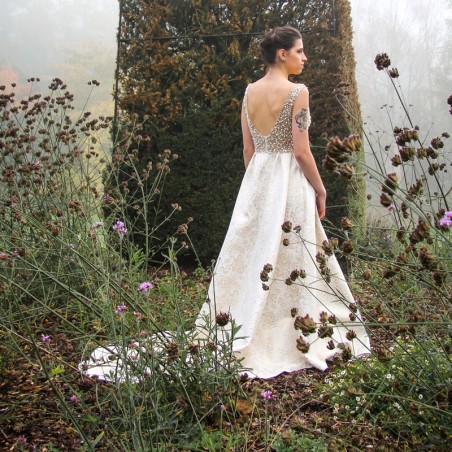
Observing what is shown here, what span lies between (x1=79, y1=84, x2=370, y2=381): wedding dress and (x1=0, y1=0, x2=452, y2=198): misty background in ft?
74.6

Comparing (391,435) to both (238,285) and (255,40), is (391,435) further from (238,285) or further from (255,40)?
(255,40)

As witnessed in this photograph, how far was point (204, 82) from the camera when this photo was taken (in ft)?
19.3

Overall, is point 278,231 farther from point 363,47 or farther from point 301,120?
point 363,47

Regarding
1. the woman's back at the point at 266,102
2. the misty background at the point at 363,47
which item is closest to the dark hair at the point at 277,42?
the woman's back at the point at 266,102

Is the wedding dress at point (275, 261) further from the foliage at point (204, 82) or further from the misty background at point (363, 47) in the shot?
the misty background at point (363, 47)

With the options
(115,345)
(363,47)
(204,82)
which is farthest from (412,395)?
(363,47)

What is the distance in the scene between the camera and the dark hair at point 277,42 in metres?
3.84

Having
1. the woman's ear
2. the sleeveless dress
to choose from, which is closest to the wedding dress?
the sleeveless dress

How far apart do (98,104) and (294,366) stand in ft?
75.5

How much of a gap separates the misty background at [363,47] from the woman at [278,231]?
22.7 metres

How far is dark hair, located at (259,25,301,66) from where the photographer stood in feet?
12.6

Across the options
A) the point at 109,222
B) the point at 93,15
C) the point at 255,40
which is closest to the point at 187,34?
the point at 255,40

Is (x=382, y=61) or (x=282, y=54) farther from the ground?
(x=382, y=61)

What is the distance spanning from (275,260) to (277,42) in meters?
1.31
